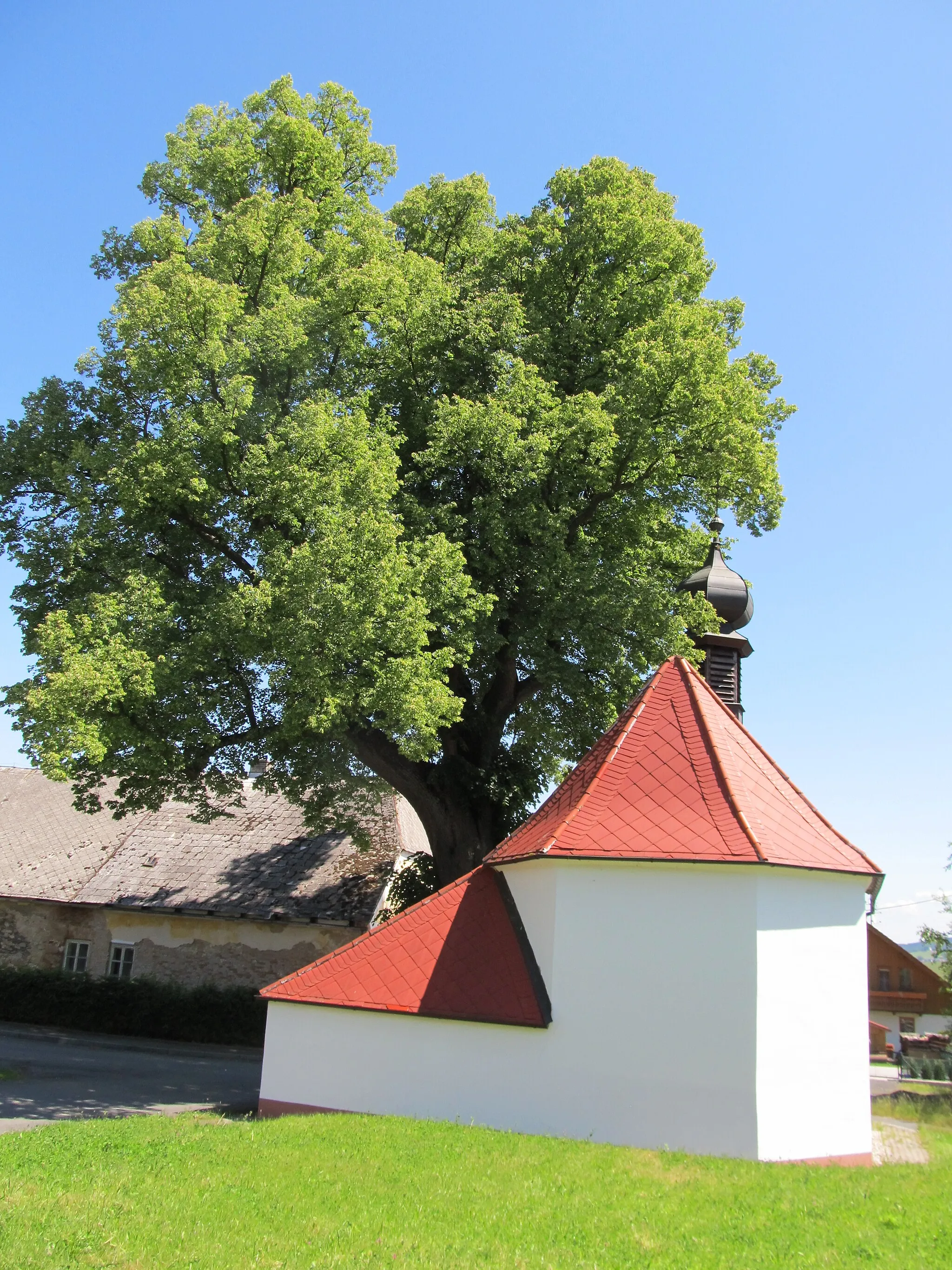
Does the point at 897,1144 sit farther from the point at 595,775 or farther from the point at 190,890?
the point at 190,890

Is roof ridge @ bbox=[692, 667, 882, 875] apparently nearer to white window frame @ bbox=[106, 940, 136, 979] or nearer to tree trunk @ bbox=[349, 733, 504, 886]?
tree trunk @ bbox=[349, 733, 504, 886]

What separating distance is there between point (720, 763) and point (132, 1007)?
16.0m

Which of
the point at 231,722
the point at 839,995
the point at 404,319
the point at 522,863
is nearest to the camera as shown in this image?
the point at 839,995

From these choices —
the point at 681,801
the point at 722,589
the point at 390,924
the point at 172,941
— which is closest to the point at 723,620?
the point at 722,589

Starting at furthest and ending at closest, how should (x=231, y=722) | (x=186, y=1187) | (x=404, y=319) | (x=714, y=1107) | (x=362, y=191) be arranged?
(x=362, y=191) → (x=404, y=319) → (x=231, y=722) → (x=714, y=1107) → (x=186, y=1187)

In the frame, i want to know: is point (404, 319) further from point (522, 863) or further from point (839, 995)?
point (839, 995)

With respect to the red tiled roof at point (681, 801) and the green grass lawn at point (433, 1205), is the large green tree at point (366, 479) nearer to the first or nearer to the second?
the red tiled roof at point (681, 801)

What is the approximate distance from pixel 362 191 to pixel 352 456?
7327 millimetres

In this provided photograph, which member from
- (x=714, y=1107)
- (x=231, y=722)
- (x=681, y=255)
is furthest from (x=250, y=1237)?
(x=681, y=255)

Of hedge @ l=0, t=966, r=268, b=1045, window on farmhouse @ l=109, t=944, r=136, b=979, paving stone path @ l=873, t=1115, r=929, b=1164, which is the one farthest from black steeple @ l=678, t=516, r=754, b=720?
window on farmhouse @ l=109, t=944, r=136, b=979

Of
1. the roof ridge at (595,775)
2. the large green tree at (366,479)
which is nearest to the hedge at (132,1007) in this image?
the large green tree at (366,479)

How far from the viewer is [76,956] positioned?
23125 millimetres

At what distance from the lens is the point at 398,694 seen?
12586 millimetres

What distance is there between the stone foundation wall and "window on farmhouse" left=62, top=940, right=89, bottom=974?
88mm
